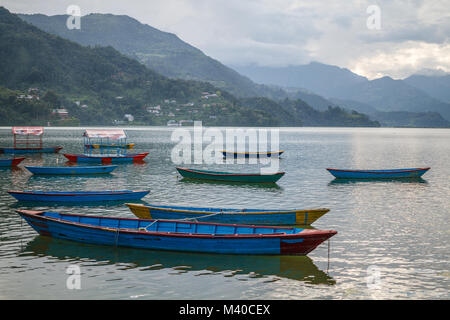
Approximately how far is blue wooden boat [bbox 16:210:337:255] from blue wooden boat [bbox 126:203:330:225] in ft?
8.42

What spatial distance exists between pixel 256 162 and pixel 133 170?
2278 cm

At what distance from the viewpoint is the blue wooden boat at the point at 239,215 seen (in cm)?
2406

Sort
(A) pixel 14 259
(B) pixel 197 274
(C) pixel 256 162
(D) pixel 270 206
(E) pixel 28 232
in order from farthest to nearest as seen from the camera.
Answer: (C) pixel 256 162
(D) pixel 270 206
(E) pixel 28 232
(A) pixel 14 259
(B) pixel 197 274

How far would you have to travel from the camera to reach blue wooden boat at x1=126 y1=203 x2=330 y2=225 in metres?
24.1

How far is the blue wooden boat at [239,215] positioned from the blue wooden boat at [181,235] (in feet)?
8.42

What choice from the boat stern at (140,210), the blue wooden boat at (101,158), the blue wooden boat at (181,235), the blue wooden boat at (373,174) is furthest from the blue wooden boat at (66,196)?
the blue wooden boat at (101,158)

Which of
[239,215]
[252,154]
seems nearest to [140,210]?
[239,215]

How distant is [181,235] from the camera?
19.4 meters

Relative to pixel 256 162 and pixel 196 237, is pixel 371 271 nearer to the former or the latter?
pixel 196 237

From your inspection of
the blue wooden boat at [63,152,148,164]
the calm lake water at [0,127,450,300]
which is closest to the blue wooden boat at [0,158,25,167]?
the blue wooden boat at [63,152,148,164]

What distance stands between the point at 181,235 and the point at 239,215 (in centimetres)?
563

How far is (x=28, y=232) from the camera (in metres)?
23.5

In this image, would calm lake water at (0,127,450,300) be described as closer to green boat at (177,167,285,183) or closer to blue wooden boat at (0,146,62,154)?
green boat at (177,167,285,183)
